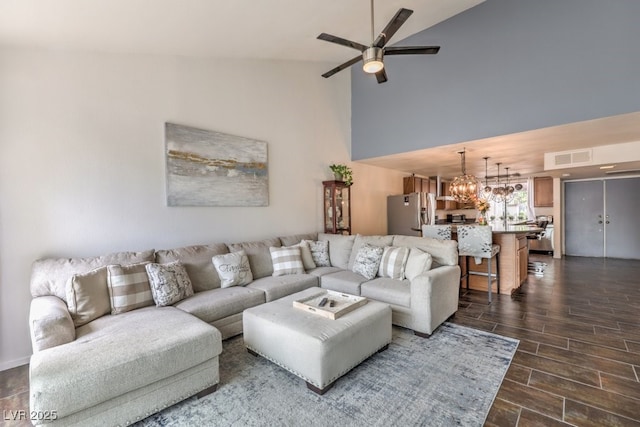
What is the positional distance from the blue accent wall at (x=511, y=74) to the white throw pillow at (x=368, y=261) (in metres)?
2.15

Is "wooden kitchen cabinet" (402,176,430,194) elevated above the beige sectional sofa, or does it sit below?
above

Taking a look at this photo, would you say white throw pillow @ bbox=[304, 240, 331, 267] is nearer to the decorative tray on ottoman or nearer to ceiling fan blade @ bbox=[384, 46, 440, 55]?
the decorative tray on ottoman

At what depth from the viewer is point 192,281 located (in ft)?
10.1

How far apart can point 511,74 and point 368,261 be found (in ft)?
10.4

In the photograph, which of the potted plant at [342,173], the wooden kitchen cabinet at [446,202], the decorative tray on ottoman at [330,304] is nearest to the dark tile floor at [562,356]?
the decorative tray on ottoman at [330,304]

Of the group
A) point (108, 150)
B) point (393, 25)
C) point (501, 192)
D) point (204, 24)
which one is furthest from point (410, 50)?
point (501, 192)

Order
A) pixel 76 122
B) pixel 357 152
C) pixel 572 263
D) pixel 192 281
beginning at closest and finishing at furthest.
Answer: pixel 76 122
pixel 192 281
pixel 357 152
pixel 572 263

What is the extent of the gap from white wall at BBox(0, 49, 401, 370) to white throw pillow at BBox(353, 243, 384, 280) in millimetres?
1438

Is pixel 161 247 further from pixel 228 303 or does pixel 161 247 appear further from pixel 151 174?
pixel 228 303

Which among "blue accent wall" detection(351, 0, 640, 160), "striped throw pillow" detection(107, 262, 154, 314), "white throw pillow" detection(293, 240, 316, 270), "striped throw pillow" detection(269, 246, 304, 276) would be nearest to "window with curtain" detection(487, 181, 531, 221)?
"blue accent wall" detection(351, 0, 640, 160)

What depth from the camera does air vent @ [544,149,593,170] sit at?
4871 mm

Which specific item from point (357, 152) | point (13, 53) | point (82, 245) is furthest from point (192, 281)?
point (357, 152)

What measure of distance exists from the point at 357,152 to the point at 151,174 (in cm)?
370

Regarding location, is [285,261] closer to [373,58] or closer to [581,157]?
[373,58]
